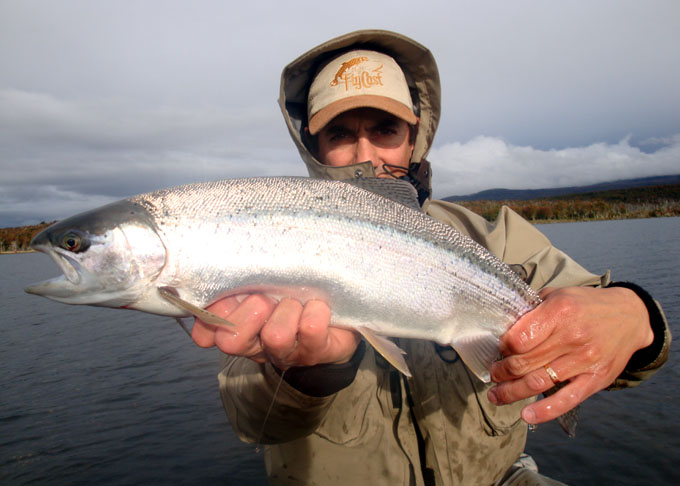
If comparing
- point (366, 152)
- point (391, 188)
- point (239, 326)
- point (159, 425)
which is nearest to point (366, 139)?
point (366, 152)

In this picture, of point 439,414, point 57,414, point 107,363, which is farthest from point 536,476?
point 107,363

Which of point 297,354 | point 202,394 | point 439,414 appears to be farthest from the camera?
point 202,394

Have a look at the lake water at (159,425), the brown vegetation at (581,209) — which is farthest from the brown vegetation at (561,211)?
the lake water at (159,425)

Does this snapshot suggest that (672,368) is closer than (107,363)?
Yes

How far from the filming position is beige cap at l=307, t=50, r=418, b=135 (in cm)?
303

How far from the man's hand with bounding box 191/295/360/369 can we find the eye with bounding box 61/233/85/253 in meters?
0.70

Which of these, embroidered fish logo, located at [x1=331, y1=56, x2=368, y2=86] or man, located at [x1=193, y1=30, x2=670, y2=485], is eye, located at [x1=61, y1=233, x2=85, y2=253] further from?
embroidered fish logo, located at [x1=331, y1=56, x2=368, y2=86]

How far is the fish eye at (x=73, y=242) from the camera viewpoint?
1.97 metres

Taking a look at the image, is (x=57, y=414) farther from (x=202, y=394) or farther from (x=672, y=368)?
(x=672, y=368)

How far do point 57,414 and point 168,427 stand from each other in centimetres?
194

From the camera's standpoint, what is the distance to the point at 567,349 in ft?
6.11

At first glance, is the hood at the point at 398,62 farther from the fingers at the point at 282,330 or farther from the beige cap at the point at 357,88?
the fingers at the point at 282,330

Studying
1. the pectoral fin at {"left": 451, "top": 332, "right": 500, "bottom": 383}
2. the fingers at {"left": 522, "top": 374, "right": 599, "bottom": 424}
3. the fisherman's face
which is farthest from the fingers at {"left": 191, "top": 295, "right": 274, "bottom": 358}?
the fisherman's face

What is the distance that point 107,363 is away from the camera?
8023 mm
